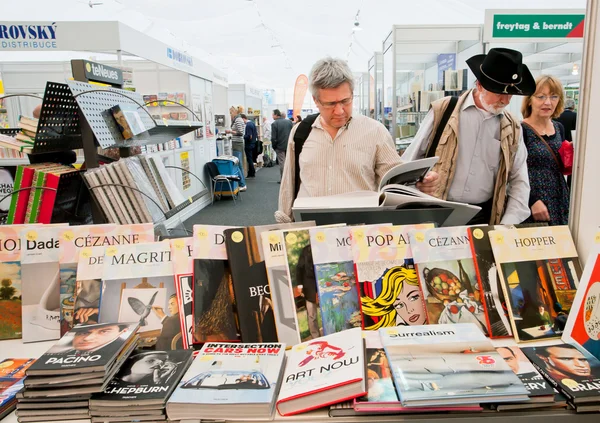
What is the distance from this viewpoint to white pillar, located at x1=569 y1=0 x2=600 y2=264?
3.91 ft

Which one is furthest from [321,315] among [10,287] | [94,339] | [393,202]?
[10,287]

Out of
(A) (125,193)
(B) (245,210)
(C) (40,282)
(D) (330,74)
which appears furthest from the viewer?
(B) (245,210)

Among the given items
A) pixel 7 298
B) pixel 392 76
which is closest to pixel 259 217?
pixel 392 76

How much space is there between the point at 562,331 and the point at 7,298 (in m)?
1.59

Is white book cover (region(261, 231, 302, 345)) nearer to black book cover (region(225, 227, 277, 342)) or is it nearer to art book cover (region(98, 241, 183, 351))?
black book cover (region(225, 227, 277, 342))

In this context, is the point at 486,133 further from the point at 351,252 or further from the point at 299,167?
the point at 351,252

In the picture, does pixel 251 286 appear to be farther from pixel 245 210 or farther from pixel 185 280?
pixel 245 210

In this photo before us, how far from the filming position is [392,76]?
4.83 meters

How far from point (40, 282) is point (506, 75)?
2.11 metres

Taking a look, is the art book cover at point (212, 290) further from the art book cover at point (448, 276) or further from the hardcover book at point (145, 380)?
the art book cover at point (448, 276)

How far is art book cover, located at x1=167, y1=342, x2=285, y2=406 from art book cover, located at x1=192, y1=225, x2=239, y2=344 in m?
0.07

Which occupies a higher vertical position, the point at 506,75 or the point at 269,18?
the point at 269,18

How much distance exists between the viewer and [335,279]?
119cm

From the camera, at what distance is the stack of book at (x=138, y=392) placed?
884mm
